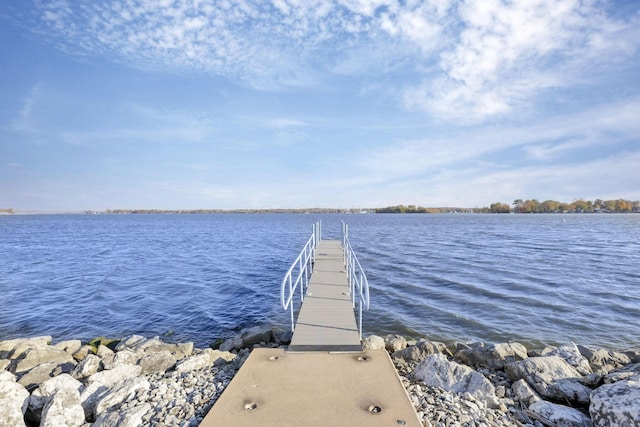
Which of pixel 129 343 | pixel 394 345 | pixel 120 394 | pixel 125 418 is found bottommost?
pixel 129 343

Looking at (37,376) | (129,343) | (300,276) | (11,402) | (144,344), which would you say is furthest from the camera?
(300,276)

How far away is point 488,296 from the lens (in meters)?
12.2

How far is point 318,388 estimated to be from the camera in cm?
388

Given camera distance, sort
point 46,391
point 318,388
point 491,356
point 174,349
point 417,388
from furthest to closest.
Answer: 1. point 174,349
2. point 491,356
3. point 46,391
4. point 417,388
5. point 318,388

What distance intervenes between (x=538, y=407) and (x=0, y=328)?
13.9 metres

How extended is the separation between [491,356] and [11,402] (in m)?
7.15

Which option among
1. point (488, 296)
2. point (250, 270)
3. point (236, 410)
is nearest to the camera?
point (236, 410)

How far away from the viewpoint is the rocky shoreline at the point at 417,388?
374 cm

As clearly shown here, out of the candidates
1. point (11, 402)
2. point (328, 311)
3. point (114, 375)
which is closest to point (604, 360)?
point (328, 311)

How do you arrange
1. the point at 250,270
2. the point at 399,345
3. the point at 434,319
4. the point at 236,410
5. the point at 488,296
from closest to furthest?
the point at 236,410 → the point at 399,345 → the point at 434,319 → the point at 488,296 → the point at 250,270

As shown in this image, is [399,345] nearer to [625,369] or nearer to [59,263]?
[625,369]

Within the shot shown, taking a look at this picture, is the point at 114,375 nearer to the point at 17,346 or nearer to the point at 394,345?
the point at 17,346

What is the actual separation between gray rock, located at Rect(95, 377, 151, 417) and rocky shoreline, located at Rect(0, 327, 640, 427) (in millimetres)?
12

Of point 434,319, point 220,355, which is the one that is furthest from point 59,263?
point 434,319
